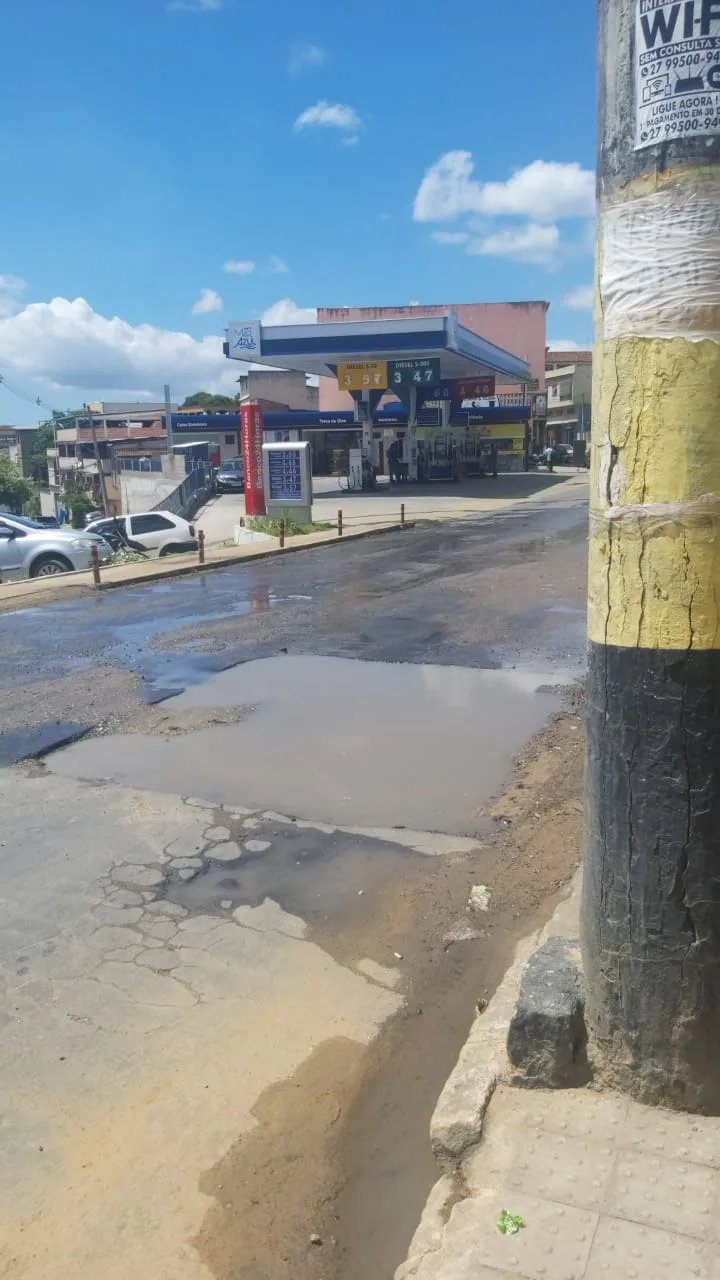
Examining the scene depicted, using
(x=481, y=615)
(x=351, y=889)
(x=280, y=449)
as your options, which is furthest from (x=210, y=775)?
(x=280, y=449)

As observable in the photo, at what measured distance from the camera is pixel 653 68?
2.46 metres

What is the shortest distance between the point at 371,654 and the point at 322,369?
Answer: 116 feet

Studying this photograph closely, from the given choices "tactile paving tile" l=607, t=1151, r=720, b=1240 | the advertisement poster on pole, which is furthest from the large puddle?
the advertisement poster on pole

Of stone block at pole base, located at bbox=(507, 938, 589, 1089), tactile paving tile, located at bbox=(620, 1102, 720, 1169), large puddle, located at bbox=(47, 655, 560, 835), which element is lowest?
large puddle, located at bbox=(47, 655, 560, 835)

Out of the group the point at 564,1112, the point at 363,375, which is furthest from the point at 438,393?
the point at 564,1112

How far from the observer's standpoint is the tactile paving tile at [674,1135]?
2.56 m

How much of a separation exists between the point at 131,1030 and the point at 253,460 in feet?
82.5

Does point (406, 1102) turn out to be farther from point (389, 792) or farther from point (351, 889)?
point (389, 792)

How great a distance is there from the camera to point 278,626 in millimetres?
12414

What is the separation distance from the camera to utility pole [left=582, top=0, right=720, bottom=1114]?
248cm

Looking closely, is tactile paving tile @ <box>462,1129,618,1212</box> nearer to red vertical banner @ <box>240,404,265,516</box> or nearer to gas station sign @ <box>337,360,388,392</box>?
red vertical banner @ <box>240,404,265,516</box>

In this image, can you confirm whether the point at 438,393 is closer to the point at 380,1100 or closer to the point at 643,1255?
the point at 380,1100

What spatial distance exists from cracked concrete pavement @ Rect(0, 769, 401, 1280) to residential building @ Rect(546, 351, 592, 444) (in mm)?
75297

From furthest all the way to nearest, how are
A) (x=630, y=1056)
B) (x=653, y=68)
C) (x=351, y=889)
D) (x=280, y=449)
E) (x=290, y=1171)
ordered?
(x=280, y=449) → (x=351, y=889) → (x=290, y=1171) → (x=630, y=1056) → (x=653, y=68)
